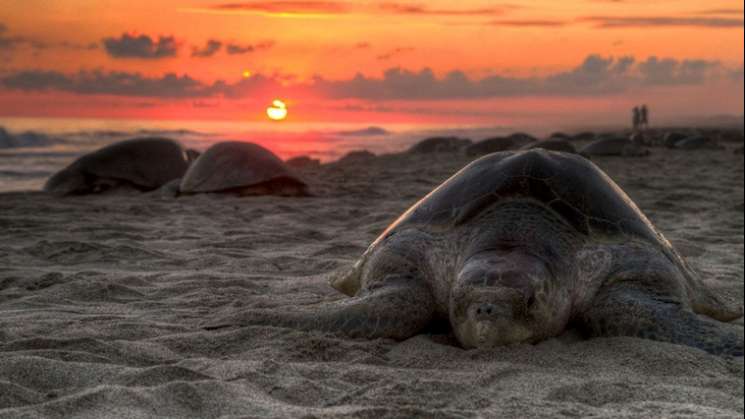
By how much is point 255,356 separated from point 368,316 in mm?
568

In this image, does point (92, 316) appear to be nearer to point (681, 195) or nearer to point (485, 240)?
point (485, 240)

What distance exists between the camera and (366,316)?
133 inches

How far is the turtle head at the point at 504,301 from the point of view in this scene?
303 centimetres

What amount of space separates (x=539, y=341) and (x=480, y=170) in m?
1.08

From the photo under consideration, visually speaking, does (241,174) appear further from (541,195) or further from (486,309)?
(486,309)

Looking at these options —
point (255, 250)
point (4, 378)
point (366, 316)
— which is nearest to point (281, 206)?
point (255, 250)

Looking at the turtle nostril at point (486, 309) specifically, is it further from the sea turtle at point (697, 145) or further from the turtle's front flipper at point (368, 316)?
the sea turtle at point (697, 145)

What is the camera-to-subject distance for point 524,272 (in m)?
3.14

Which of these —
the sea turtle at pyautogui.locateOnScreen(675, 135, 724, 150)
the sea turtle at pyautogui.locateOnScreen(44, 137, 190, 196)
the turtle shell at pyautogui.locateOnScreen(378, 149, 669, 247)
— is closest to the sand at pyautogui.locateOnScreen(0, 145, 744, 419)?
the turtle shell at pyautogui.locateOnScreen(378, 149, 669, 247)

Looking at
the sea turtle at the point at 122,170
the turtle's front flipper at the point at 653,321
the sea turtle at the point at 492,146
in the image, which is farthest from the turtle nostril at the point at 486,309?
the sea turtle at the point at 492,146

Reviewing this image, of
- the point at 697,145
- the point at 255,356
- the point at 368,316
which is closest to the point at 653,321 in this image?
the point at 368,316

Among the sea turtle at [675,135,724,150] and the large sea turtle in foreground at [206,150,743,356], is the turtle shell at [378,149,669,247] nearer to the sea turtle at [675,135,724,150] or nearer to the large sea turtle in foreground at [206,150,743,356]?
the large sea turtle in foreground at [206,150,743,356]

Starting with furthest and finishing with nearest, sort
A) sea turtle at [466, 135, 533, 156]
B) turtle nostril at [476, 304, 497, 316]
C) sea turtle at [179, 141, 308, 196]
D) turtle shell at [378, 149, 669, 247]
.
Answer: sea turtle at [466, 135, 533, 156], sea turtle at [179, 141, 308, 196], turtle shell at [378, 149, 669, 247], turtle nostril at [476, 304, 497, 316]

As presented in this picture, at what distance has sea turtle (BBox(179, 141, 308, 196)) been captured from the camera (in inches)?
402
